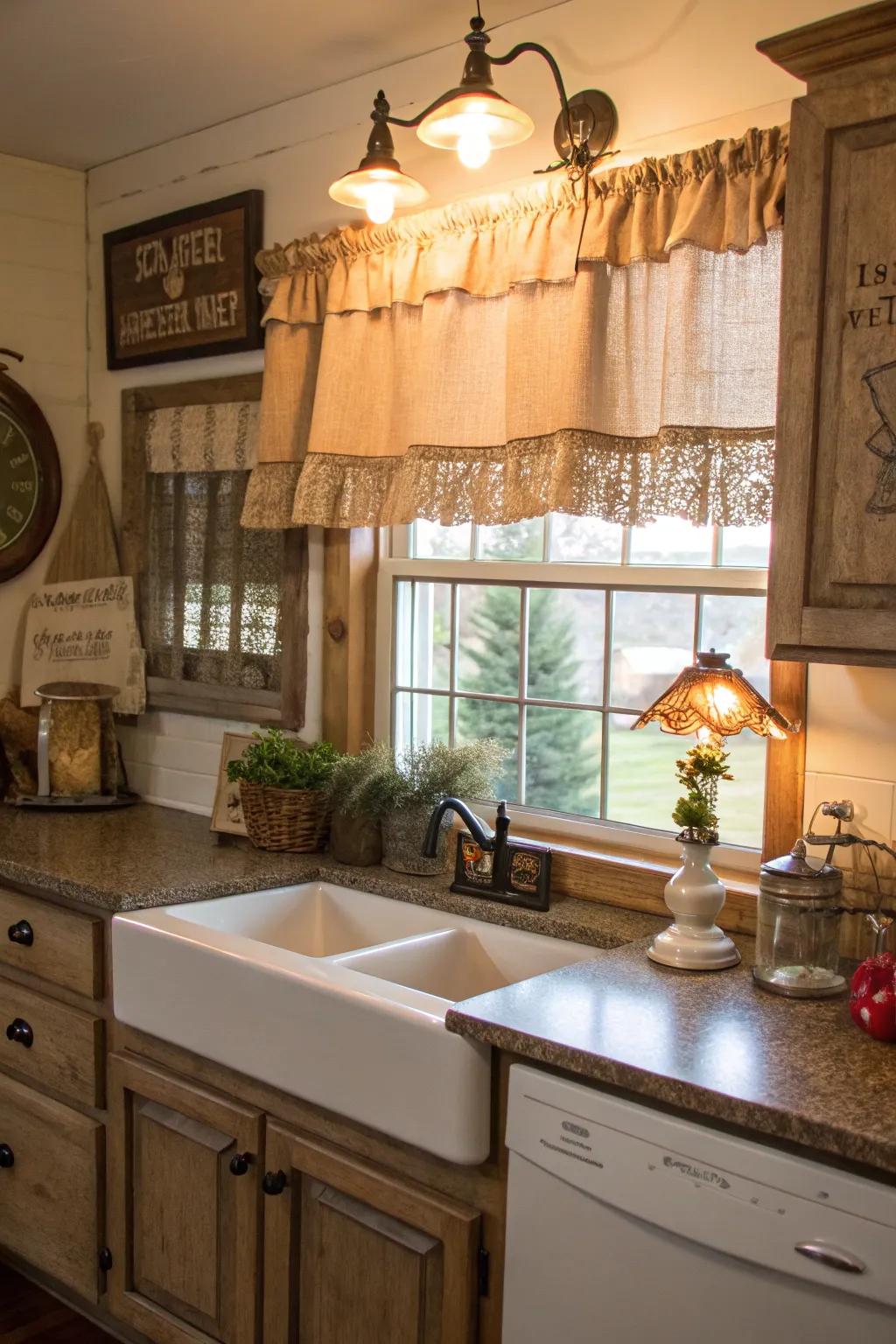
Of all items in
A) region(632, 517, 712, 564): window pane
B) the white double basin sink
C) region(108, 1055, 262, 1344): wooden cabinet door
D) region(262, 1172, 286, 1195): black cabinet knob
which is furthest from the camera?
region(632, 517, 712, 564): window pane

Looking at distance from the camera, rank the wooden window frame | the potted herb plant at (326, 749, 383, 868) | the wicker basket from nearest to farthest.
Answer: the potted herb plant at (326, 749, 383, 868) → the wicker basket → the wooden window frame

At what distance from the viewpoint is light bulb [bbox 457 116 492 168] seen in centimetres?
223

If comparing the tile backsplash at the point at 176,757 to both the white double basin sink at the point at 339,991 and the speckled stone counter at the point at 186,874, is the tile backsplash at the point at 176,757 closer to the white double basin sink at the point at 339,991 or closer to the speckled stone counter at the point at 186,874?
the speckled stone counter at the point at 186,874

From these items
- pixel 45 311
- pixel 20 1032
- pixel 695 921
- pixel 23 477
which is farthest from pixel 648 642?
pixel 45 311

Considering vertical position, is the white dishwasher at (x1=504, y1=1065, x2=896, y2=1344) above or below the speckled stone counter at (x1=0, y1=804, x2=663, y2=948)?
below

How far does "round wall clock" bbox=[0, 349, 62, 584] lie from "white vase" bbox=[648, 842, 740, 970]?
7.45 feet

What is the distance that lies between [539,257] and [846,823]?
1169 mm

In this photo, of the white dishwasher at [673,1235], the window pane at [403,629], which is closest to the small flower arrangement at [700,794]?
the white dishwasher at [673,1235]

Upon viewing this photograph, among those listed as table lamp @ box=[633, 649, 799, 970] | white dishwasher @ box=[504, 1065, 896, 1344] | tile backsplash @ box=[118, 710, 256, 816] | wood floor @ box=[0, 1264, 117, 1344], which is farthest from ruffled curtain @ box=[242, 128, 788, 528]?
wood floor @ box=[0, 1264, 117, 1344]

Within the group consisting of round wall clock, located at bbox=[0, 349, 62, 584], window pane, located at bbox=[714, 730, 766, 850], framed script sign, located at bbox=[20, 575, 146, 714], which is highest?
round wall clock, located at bbox=[0, 349, 62, 584]

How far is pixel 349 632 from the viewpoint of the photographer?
2990 mm

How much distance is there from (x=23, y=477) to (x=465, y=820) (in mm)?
1866

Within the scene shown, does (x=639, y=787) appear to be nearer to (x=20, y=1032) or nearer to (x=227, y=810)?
(x=227, y=810)

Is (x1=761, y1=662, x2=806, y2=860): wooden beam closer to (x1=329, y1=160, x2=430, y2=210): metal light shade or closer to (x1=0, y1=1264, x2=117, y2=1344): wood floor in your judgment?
(x1=329, y1=160, x2=430, y2=210): metal light shade
